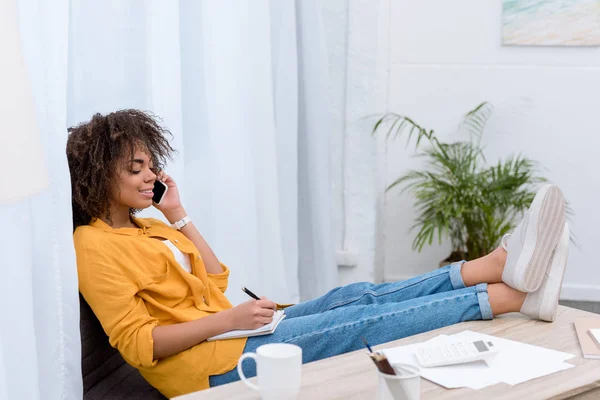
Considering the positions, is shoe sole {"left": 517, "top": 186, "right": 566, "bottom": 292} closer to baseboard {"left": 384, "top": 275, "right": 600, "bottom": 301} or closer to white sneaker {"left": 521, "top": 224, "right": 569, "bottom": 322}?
white sneaker {"left": 521, "top": 224, "right": 569, "bottom": 322}

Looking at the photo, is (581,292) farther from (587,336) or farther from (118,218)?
(118,218)

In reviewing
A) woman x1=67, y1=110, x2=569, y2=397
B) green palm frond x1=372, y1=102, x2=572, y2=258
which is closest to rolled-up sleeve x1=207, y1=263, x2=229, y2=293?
woman x1=67, y1=110, x2=569, y2=397

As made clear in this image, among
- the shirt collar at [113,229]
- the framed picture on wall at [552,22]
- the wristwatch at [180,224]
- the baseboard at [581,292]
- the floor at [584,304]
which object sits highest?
the framed picture on wall at [552,22]

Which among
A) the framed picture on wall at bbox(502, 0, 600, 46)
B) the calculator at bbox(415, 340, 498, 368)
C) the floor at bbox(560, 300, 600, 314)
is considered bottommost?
the floor at bbox(560, 300, 600, 314)

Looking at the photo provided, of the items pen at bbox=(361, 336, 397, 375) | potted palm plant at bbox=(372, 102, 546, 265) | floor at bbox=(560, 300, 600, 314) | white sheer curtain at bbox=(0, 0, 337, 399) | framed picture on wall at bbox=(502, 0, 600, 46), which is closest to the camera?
pen at bbox=(361, 336, 397, 375)

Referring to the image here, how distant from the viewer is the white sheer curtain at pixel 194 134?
4.89 ft

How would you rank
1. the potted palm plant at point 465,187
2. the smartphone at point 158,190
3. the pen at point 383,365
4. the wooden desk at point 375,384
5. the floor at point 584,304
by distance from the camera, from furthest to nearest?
the floor at point 584,304 < the potted palm plant at point 465,187 < the smartphone at point 158,190 < the wooden desk at point 375,384 < the pen at point 383,365

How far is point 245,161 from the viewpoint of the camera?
2594mm

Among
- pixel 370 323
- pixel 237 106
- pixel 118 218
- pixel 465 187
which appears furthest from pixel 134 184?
pixel 465 187

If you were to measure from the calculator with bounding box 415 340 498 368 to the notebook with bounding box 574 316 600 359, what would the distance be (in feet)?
0.66

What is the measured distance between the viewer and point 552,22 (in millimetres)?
3695

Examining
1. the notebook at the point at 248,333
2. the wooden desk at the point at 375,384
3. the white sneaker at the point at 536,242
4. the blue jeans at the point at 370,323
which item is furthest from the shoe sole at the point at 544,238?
the notebook at the point at 248,333

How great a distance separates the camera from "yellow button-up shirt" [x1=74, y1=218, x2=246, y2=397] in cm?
160

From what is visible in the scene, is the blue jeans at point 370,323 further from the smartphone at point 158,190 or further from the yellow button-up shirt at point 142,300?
the smartphone at point 158,190
